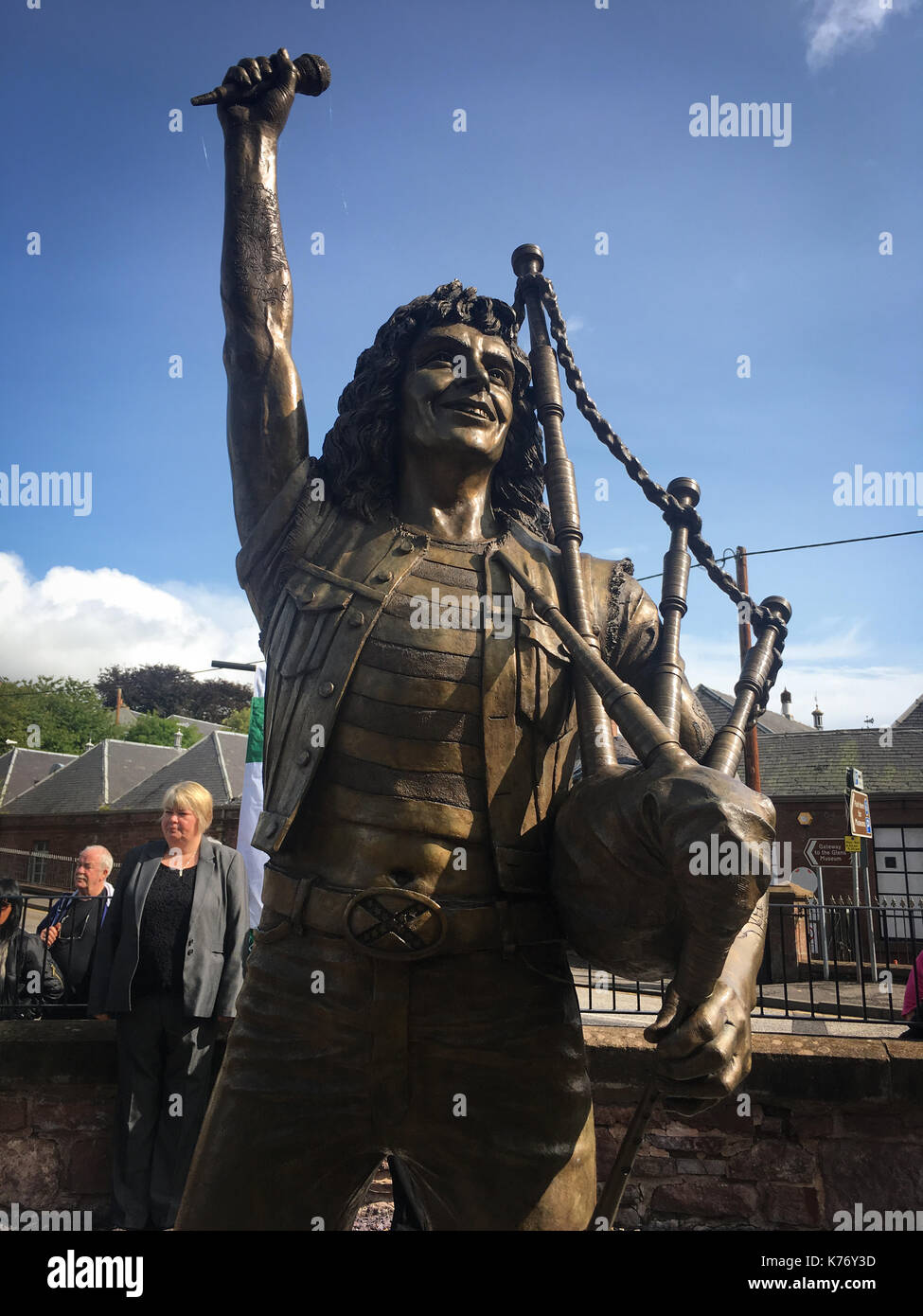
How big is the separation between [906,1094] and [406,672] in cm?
406

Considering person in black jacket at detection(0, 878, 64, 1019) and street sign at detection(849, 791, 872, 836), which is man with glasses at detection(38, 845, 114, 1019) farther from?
street sign at detection(849, 791, 872, 836)

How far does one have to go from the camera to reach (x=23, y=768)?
40.6 meters

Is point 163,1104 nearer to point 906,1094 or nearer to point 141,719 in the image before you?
point 906,1094

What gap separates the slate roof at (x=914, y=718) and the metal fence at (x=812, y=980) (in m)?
13.4

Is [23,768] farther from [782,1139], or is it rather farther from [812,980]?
[782,1139]

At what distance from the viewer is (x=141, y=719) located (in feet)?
179

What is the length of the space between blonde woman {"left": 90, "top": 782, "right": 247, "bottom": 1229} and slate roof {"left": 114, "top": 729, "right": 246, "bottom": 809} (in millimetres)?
25171

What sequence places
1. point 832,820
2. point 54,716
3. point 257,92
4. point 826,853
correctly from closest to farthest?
point 257,92
point 826,853
point 832,820
point 54,716

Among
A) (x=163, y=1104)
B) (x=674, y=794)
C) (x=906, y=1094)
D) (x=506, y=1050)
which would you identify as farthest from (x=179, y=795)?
(x=906, y=1094)

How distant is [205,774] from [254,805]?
2497 cm

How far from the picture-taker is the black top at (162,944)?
15.1ft

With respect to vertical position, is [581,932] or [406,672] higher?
[406,672]

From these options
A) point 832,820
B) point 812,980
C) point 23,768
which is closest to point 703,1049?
point 812,980

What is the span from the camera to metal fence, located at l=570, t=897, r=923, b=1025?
22.5ft
